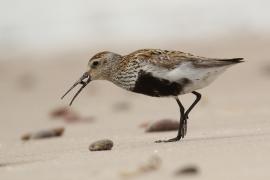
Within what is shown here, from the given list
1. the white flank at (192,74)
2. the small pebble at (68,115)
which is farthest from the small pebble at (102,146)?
the small pebble at (68,115)

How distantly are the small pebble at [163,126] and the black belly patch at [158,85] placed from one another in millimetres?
903

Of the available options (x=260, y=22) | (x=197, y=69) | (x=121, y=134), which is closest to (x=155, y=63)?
(x=197, y=69)

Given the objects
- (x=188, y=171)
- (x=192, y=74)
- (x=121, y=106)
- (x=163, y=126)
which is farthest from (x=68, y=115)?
(x=188, y=171)

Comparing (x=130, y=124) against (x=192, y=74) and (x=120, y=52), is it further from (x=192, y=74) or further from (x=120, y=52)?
(x=120, y=52)

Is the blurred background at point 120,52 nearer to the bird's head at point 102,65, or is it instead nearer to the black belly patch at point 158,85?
the black belly patch at point 158,85

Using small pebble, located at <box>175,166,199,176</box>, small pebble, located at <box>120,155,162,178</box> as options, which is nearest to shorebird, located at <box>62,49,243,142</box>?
small pebble, located at <box>120,155,162,178</box>

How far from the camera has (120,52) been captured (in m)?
16.1

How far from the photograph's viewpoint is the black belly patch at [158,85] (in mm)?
7797

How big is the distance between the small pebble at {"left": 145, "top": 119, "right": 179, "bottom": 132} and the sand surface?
110 millimetres

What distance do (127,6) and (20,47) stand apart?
300 centimetres

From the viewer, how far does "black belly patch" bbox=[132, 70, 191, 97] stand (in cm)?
780

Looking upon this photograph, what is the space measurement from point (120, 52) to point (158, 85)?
27.3 feet

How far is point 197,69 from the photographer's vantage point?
7.77m

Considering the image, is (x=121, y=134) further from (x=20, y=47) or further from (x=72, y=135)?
(x=20, y=47)
